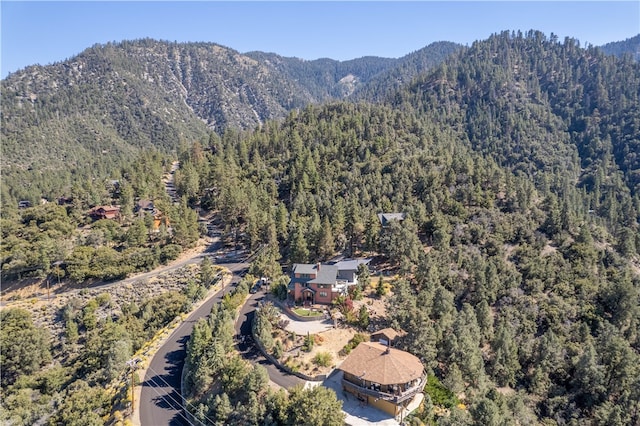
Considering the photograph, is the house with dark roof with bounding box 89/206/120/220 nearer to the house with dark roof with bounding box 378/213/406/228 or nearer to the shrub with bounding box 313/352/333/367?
the house with dark roof with bounding box 378/213/406/228

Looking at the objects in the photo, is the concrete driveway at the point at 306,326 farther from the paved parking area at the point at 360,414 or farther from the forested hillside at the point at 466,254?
the paved parking area at the point at 360,414

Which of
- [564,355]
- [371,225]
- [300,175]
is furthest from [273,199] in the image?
[564,355]

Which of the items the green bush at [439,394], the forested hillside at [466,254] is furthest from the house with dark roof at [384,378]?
the forested hillside at [466,254]

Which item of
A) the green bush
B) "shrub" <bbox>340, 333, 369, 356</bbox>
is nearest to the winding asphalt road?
"shrub" <bbox>340, 333, 369, 356</bbox>

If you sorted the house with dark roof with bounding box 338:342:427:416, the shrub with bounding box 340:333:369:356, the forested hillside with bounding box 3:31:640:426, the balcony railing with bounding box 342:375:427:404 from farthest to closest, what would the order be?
the shrub with bounding box 340:333:369:356
the forested hillside with bounding box 3:31:640:426
the house with dark roof with bounding box 338:342:427:416
the balcony railing with bounding box 342:375:427:404

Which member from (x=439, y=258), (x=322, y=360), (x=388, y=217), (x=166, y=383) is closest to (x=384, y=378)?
(x=322, y=360)

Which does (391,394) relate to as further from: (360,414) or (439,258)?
(439,258)
